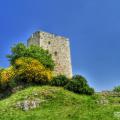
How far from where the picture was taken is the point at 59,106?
38438 mm

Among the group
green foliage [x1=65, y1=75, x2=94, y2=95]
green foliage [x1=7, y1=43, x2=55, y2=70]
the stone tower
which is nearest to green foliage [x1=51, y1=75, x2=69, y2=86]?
green foliage [x1=65, y1=75, x2=94, y2=95]

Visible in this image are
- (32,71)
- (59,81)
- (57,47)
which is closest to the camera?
(59,81)

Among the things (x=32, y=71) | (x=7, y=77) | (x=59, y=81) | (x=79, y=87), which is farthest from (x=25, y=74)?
(x=79, y=87)

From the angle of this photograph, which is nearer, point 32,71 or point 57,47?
point 32,71

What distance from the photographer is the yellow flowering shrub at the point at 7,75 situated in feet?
158

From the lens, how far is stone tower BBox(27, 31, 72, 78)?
56.4m

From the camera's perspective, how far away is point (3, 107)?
3856cm

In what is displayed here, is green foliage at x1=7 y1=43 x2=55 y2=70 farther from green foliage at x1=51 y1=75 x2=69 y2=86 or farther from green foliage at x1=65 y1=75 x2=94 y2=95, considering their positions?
green foliage at x1=65 y1=75 x2=94 y2=95

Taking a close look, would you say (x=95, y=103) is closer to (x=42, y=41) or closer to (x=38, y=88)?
(x=38, y=88)

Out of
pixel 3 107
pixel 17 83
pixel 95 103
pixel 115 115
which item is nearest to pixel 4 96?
pixel 17 83

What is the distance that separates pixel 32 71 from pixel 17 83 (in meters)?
2.01

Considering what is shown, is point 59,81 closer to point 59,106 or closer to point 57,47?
point 59,106

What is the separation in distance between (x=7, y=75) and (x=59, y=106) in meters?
12.0

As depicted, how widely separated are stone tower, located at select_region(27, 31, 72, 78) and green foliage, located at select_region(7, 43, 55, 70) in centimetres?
483
